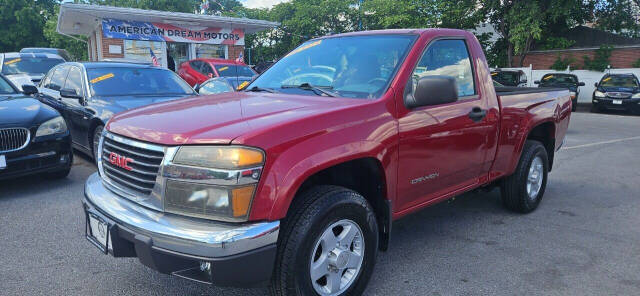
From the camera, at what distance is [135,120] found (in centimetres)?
267

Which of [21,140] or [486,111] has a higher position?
[486,111]

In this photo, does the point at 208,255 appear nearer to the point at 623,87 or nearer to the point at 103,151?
the point at 103,151

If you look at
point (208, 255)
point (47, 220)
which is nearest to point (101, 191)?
point (208, 255)

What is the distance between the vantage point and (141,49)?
59.5 ft

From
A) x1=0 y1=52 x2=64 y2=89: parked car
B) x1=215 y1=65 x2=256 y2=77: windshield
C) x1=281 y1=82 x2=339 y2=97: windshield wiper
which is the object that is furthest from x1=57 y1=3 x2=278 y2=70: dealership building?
x1=281 y1=82 x2=339 y2=97: windshield wiper

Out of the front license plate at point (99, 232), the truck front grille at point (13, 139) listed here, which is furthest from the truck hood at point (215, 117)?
the truck front grille at point (13, 139)

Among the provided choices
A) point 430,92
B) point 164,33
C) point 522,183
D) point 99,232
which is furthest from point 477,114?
point 164,33

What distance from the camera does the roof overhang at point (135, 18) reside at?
1630 cm

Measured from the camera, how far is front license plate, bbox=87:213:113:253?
2.47 m

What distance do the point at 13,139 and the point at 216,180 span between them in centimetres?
383

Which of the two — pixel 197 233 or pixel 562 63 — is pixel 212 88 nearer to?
pixel 197 233

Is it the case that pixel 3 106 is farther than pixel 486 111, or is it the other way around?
pixel 3 106

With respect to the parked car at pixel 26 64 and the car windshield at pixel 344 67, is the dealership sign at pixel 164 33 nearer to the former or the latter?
the parked car at pixel 26 64

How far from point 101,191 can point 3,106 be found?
334 centimetres
